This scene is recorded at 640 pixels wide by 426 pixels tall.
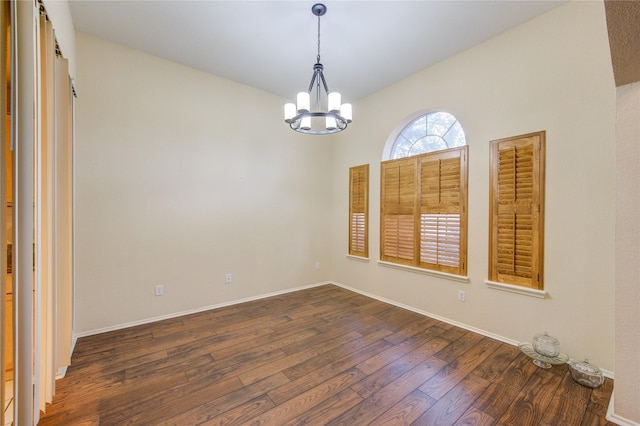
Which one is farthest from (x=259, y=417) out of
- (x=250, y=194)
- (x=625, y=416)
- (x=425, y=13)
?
(x=425, y=13)

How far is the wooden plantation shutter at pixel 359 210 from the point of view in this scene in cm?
429

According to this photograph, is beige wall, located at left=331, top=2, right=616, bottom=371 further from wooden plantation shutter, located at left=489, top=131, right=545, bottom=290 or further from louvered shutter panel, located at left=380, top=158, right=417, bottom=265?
louvered shutter panel, located at left=380, top=158, right=417, bottom=265

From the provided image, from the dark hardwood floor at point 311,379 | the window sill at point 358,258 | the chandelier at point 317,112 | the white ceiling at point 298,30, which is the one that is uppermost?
the white ceiling at point 298,30

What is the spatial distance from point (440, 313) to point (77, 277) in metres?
4.15

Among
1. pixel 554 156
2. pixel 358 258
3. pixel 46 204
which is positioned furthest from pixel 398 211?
pixel 46 204

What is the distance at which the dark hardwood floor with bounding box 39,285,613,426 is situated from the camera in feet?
5.68

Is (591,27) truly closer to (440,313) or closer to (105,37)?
(440,313)

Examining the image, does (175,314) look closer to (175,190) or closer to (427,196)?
(175,190)

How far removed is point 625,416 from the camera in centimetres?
167

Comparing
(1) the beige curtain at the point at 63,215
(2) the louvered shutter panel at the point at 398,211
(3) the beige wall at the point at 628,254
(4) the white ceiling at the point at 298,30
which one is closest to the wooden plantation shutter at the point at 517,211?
(3) the beige wall at the point at 628,254

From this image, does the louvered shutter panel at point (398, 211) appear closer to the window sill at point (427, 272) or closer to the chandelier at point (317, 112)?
the window sill at point (427, 272)

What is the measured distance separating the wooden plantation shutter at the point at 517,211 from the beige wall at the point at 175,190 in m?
2.81

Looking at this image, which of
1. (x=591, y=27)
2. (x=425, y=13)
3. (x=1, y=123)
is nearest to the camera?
(x=1, y=123)

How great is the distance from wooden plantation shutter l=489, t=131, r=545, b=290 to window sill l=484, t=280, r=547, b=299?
4 centimetres
